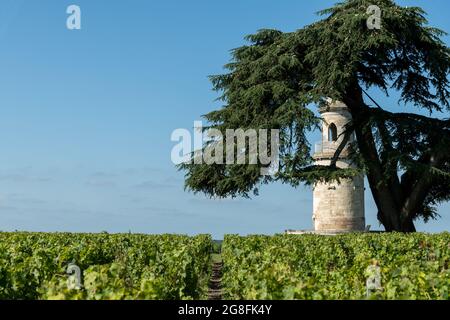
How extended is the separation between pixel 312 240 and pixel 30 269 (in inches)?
414

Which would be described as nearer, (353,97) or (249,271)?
(249,271)

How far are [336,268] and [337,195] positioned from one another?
63.2 ft

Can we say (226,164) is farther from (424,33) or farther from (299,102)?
(424,33)

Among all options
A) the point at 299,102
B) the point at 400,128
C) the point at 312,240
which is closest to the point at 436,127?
the point at 400,128

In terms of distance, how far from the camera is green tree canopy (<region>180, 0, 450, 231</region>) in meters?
28.5

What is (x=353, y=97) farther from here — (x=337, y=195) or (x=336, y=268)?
(x=336, y=268)

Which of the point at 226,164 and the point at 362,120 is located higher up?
the point at 362,120

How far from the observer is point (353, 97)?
33.2 metres

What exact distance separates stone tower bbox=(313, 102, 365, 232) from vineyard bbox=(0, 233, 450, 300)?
14.3 meters

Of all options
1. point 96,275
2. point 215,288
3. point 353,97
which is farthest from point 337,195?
point 96,275

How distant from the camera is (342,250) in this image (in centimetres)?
1916

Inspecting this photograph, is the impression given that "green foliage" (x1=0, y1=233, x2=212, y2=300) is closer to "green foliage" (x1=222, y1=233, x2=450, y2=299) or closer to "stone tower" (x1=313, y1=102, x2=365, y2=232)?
"green foliage" (x1=222, y1=233, x2=450, y2=299)

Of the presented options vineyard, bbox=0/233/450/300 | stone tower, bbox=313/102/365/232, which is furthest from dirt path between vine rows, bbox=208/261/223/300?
stone tower, bbox=313/102/365/232

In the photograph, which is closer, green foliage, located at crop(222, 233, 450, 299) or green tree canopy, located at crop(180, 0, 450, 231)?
green foliage, located at crop(222, 233, 450, 299)
